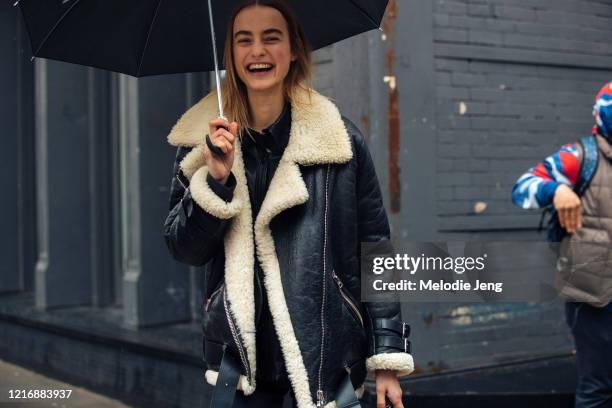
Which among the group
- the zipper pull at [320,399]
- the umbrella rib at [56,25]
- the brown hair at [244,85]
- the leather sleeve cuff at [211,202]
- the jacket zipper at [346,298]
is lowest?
the zipper pull at [320,399]

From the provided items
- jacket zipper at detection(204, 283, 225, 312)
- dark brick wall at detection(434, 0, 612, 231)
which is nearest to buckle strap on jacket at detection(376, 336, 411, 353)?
jacket zipper at detection(204, 283, 225, 312)

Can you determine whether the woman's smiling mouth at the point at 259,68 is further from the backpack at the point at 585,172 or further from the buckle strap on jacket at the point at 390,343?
the backpack at the point at 585,172

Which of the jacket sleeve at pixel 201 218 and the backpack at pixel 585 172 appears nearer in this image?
the jacket sleeve at pixel 201 218

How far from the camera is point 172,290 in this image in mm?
7367

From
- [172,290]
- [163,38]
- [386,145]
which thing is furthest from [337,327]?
[172,290]

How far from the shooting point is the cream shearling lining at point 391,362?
8.64 ft

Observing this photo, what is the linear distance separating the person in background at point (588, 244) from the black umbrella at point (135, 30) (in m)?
1.54

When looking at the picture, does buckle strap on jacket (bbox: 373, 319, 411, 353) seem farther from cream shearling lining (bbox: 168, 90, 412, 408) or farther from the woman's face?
the woman's face

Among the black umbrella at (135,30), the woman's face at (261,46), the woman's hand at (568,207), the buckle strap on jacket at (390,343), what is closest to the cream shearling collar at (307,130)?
the woman's face at (261,46)

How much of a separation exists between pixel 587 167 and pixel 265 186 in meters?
1.95

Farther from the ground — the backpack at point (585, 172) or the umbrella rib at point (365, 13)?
the umbrella rib at point (365, 13)

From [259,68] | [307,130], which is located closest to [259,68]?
A: [259,68]

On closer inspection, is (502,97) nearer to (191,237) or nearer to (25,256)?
(191,237)

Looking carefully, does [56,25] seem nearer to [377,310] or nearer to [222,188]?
[222,188]
